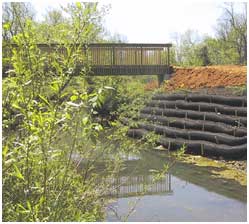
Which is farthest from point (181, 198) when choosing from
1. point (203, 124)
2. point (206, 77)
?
point (206, 77)

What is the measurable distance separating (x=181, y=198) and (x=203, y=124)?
3.32m

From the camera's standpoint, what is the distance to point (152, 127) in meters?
9.34

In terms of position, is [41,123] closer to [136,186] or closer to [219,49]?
[136,186]

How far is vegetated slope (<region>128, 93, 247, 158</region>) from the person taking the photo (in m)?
7.29

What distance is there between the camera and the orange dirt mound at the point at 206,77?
11016 mm

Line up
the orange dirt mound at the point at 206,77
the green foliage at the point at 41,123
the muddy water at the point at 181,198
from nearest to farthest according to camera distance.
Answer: the green foliage at the point at 41,123, the muddy water at the point at 181,198, the orange dirt mound at the point at 206,77

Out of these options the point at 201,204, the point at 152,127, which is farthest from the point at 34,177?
the point at 152,127

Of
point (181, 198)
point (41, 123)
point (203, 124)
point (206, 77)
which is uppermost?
→ point (206, 77)

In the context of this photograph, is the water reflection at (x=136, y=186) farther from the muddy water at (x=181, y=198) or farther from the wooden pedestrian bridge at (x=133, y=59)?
the wooden pedestrian bridge at (x=133, y=59)

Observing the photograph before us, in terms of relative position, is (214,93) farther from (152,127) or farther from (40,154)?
(40,154)

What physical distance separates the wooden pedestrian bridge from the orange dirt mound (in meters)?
0.60

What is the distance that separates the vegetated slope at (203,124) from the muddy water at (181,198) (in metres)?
0.79

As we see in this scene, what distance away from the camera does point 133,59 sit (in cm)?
1330

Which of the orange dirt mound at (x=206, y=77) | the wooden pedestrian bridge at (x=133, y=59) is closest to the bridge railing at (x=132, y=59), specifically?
the wooden pedestrian bridge at (x=133, y=59)
